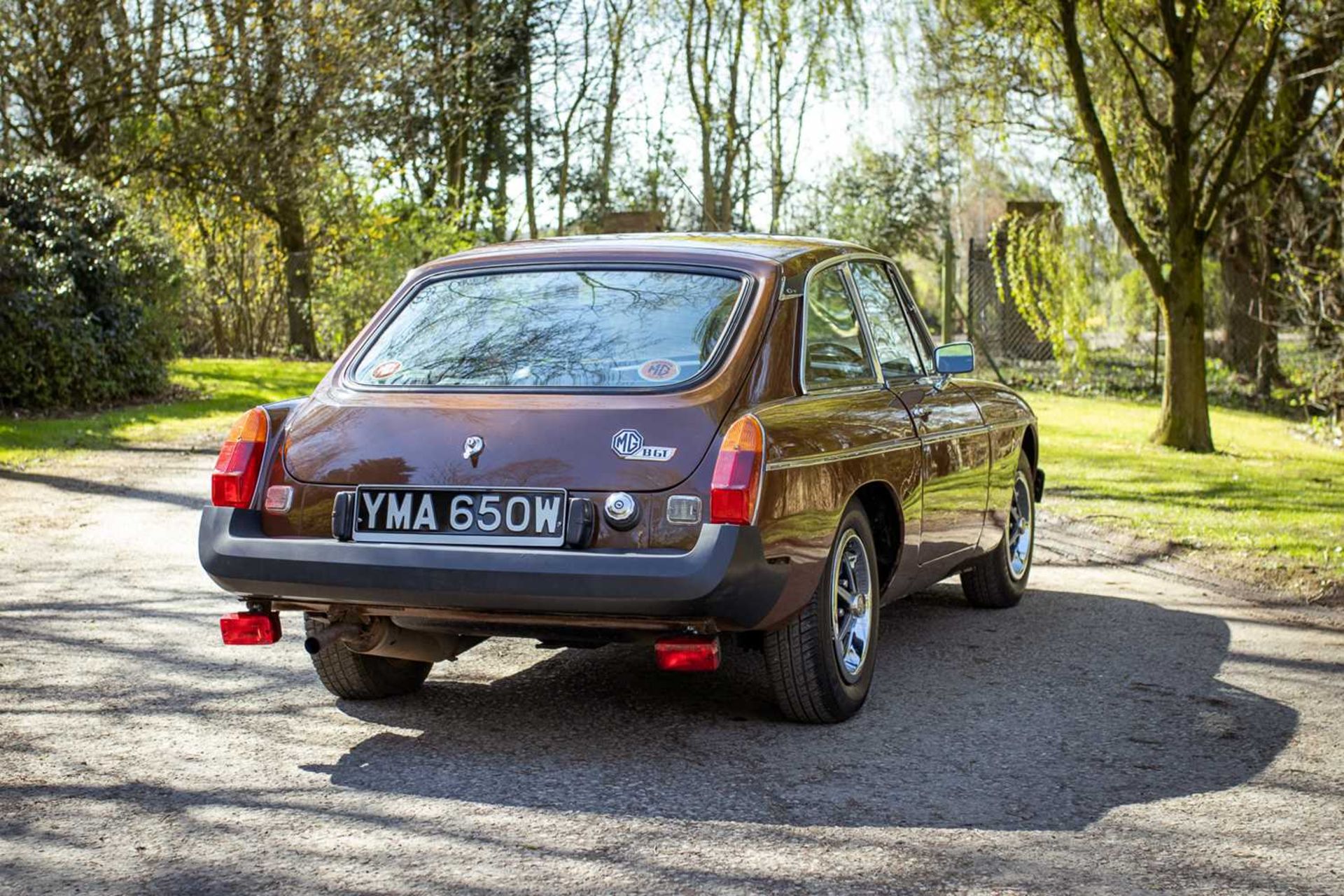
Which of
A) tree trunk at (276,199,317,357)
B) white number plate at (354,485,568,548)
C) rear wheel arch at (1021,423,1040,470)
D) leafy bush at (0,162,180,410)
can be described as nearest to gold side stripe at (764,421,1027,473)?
white number plate at (354,485,568,548)

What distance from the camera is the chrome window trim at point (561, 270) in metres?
5.21

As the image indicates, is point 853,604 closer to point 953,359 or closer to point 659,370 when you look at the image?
point 659,370

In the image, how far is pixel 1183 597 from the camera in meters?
8.55

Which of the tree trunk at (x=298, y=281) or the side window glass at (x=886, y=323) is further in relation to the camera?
the tree trunk at (x=298, y=281)

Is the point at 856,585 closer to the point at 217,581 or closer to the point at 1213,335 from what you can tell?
the point at 217,581

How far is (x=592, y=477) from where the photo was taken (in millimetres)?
4961

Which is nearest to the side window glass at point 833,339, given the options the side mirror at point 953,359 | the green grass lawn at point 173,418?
the side mirror at point 953,359

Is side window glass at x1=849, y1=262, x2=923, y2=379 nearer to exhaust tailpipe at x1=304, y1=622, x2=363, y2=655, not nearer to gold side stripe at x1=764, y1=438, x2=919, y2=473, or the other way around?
gold side stripe at x1=764, y1=438, x2=919, y2=473

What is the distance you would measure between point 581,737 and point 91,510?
21.8ft

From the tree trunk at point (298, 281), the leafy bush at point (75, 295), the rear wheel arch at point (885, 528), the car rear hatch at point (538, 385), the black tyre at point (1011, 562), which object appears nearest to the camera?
the car rear hatch at point (538, 385)

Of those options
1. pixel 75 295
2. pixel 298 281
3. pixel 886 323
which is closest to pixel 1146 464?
pixel 886 323

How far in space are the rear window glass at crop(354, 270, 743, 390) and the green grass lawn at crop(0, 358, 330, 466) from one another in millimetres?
8647

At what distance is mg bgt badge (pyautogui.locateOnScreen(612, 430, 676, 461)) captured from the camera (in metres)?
4.95

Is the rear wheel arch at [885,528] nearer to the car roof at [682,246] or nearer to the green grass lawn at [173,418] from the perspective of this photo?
the car roof at [682,246]
